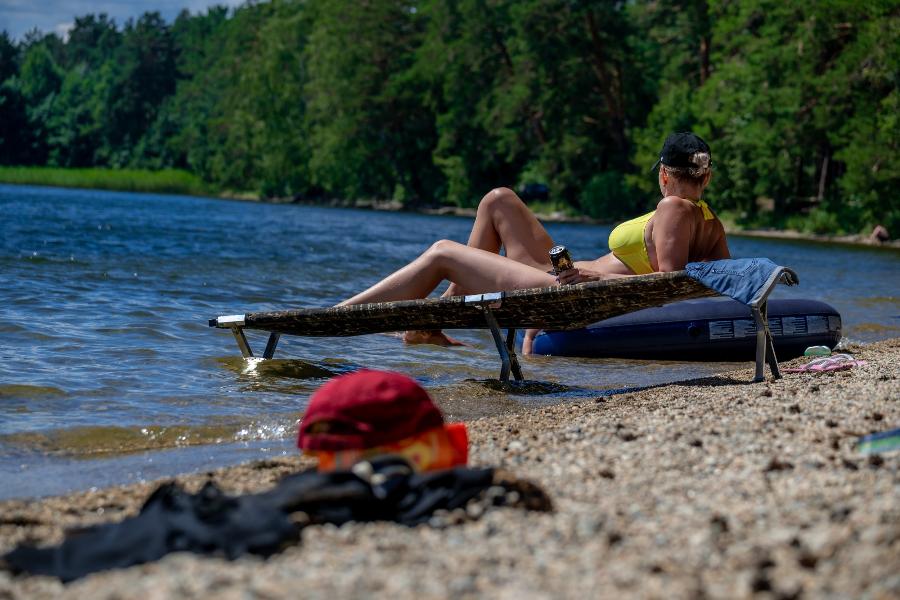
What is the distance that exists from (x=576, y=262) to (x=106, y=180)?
69.7m

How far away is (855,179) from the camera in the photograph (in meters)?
36.0

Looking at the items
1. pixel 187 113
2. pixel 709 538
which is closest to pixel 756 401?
pixel 709 538

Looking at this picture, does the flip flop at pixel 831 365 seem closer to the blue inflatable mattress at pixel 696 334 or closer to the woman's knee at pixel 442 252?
the blue inflatable mattress at pixel 696 334

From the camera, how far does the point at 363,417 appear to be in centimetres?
364

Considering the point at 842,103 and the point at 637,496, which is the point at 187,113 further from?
the point at 637,496

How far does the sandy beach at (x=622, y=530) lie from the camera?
2.62m

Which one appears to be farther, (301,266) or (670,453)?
(301,266)

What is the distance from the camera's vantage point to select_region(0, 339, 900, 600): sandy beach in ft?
8.58

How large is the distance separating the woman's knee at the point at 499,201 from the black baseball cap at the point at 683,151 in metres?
1.07

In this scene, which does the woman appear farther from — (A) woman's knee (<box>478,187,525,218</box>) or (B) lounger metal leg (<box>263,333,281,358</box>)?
(B) lounger metal leg (<box>263,333,281,358</box>)

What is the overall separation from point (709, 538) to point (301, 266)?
14862mm

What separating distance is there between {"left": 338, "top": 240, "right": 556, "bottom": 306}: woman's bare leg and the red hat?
3214 millimetres

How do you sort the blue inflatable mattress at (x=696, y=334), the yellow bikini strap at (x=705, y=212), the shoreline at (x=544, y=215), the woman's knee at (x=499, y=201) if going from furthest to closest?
the shoreline at (x=544, y=215) < the blue inflatable mattress at (x=696, y=334) < the woman's knee at (x=499, y=201) < the yellow bikini strap at (x=705, y=212)

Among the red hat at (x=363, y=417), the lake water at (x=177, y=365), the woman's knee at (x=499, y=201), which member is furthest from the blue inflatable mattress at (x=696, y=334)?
the red hat at (x=363, y=417)
